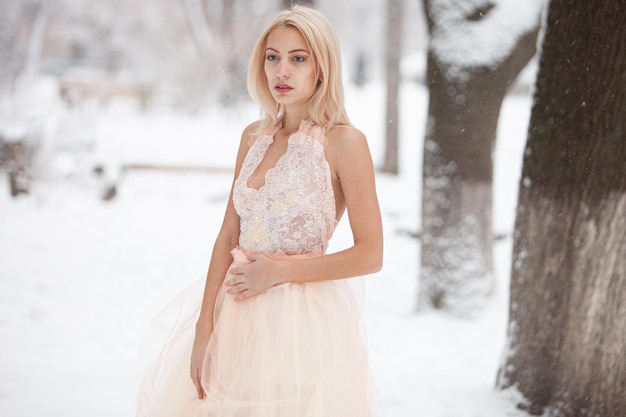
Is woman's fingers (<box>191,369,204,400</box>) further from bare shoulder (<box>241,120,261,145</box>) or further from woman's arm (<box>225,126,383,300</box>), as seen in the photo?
bare shoulder (<box>241,120,261,145</box>)

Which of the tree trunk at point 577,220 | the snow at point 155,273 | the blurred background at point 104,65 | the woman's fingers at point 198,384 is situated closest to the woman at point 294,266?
the woman's fingers at point 198,384

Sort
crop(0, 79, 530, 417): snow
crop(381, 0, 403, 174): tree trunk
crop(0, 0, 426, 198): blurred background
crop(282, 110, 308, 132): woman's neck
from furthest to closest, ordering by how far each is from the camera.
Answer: crop(381, 0, 403, 174): tree trunk
crop(0, 0, 426, 198): blurred background
crop(0, 79, 530, 417): snow
crop(282, 110, 308, 132): woman's neck

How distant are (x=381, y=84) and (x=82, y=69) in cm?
346

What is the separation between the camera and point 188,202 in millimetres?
6402

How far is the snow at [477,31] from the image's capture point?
3619 mm

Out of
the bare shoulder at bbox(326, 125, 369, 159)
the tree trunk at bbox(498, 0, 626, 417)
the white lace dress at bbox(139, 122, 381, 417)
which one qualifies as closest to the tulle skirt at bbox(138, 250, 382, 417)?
the white lace dress at bbox(139, 122, 381, 417)

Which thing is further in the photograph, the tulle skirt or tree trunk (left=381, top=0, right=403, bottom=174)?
→ tree trunk (left=381, top=0, right=403, bottom=174)

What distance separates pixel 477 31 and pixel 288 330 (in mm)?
2711

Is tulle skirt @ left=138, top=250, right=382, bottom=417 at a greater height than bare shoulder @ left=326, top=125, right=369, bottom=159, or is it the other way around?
bare shoulder @ left=326, top=125, right=369, bottom=159

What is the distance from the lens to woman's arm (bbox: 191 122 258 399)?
4.91 feet

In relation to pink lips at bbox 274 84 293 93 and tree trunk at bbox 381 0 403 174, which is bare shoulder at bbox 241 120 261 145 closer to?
pink lips at bbox 274 84 293 93

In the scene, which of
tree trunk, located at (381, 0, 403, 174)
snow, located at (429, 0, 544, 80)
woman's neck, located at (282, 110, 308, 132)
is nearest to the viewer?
woman's neck, located at (282, 110, 308, 132)

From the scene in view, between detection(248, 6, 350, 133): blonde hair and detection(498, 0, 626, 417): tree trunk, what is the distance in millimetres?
1100

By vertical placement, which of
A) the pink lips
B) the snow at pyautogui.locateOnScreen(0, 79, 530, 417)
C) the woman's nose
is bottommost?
the snow at pyautogui.locateOnScreen(0, 79, 530, 417)
